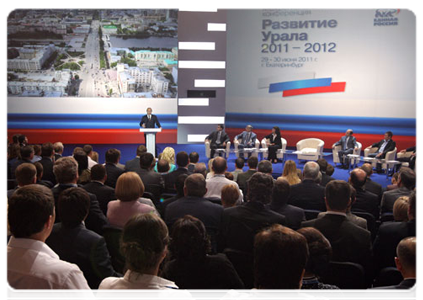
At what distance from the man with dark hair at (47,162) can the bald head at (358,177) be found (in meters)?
3.65

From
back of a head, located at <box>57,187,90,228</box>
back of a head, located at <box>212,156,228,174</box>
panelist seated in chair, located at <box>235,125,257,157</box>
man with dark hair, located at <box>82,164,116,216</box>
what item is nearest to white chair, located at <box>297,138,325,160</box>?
panelist seated in chair, located at <box>235,125,257,157</box>

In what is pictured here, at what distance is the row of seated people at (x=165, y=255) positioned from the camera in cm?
167

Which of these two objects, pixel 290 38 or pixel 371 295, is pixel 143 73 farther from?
pixel 371 295

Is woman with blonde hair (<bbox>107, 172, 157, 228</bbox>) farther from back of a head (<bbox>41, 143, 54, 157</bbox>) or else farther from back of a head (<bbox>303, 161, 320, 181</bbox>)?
back of a head (<bbox>41, 143, 54, 157</bbox>)

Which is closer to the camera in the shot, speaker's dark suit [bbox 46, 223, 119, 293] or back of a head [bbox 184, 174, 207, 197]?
speaker's dark suit [bbox 46, 223, 119, 293]

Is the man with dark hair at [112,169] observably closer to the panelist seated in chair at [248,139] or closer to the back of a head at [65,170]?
the back of a head at [65,170]

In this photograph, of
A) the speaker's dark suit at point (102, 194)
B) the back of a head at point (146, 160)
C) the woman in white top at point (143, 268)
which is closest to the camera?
the woman in white top at point (143, 268)

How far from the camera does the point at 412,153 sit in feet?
31.9

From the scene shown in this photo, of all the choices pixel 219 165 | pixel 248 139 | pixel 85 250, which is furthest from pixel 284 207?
Answer: pixel 248 139

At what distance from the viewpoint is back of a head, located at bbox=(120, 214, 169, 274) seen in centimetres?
179

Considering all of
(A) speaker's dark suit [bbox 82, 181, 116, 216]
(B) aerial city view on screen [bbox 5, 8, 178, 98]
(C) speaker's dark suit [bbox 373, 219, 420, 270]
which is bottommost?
(C) speaker's dark suit [bbox 373, 219, 420, 270]

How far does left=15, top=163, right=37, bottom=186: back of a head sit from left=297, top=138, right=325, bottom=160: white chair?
745 cm

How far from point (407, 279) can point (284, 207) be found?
175 cm

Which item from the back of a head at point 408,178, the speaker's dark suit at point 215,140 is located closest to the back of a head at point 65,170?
the back of a head at point 408,178
